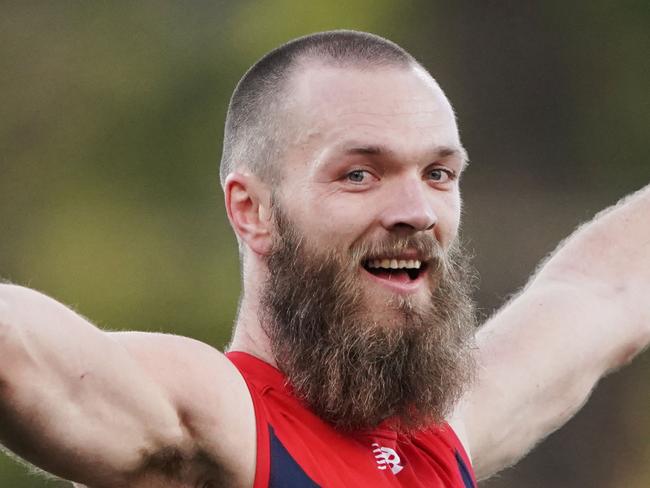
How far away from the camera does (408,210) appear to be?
13.0 ft

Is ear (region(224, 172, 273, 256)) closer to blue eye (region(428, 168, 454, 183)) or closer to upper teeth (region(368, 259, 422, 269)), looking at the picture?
upper teeth (region(368, 259, 422, 269))

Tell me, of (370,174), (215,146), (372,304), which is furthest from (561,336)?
Result: (215,146)

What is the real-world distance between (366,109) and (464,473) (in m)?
1.12

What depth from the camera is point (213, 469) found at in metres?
3.70

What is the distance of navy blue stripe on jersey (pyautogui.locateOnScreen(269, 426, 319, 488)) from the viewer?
3.73m

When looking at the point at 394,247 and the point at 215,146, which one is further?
the point at 215,146

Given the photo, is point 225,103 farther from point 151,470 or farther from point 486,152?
point 151,470

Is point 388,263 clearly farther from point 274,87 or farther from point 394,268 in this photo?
point 274,87

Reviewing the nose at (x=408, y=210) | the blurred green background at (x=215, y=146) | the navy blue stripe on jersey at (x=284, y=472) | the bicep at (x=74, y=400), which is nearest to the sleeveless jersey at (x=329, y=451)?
the navy blue stripe on jersey at (x=284, y=472)

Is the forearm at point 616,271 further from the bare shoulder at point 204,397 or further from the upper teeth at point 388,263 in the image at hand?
the bare shoulder at point 204,397

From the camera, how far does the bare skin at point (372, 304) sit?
3336 mm

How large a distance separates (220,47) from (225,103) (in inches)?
32.6

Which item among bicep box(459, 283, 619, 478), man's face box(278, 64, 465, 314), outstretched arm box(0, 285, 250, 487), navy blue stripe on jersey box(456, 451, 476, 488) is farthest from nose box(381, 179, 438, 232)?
bicep box(459, 283, 619, 478)

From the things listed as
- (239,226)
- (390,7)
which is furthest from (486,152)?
(239,226)
